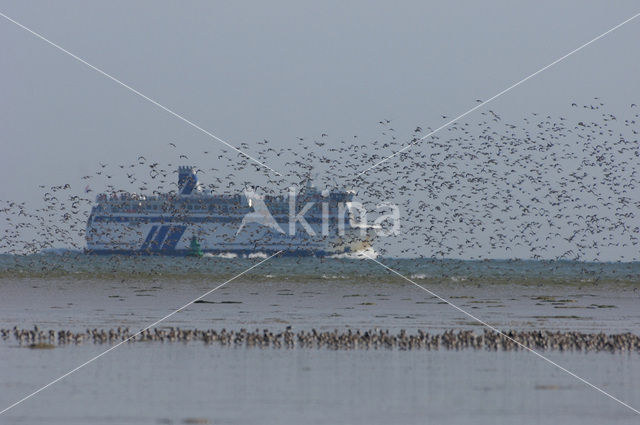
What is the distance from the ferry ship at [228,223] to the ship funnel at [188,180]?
509cm

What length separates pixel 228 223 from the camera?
16538 cm

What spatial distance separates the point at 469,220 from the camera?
82.4m

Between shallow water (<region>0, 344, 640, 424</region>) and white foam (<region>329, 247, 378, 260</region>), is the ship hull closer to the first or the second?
white foam (<region>329, 247, 378, 260</region>)

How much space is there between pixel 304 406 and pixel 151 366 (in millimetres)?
7792

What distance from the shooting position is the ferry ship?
164 meters

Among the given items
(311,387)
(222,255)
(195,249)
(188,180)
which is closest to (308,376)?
(311,387)

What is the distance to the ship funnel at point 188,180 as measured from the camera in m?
178

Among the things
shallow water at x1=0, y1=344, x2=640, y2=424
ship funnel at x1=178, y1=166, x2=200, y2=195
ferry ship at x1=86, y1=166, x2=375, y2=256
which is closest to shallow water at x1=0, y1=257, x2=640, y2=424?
shallow water at x1=0, y1=344, x2=640, y2=424

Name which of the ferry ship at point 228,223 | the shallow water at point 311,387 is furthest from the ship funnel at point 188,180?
the shallow water at point 311,387

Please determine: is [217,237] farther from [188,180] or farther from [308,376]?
[308,376]

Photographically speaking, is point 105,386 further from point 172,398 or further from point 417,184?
point 417,184

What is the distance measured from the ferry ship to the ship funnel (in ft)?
16.7

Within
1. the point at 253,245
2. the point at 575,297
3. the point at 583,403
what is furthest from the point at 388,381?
the point at 253,245

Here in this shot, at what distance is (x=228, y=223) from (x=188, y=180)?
17045 mm
